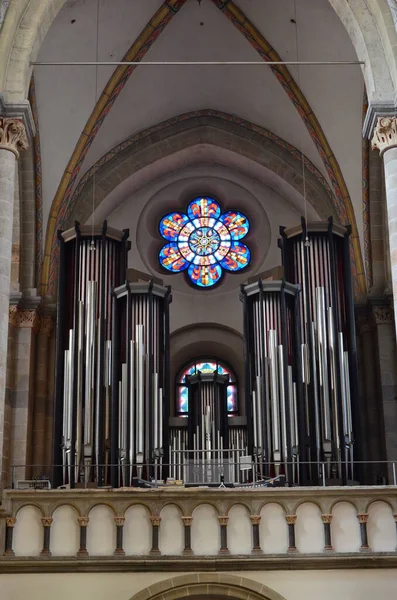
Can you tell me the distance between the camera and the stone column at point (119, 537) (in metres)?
12.8

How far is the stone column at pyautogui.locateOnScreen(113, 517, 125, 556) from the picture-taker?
12.8 meters

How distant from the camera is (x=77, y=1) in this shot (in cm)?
1867

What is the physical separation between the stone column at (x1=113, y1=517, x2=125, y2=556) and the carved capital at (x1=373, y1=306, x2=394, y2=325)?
8484 millimetres

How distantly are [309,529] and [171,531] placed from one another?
1773 mm

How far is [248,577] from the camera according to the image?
41.8ft

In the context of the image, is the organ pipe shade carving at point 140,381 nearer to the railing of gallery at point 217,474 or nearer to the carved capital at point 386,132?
the railing of gallery at point 217,474

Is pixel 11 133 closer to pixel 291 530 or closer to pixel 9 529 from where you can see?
pixel 9 529

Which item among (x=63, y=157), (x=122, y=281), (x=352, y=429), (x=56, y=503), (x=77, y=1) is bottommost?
(x=56, y=503)

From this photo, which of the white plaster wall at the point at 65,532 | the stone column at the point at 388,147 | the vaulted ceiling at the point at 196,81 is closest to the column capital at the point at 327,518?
the white plaster wall at the point at 65,532

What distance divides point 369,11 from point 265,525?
7.37 metres

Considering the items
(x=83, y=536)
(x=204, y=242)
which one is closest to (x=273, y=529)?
(x=83, y=536)

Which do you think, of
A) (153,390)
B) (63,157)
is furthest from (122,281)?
(63,157)

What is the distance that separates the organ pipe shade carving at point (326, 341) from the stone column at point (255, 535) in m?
2.02

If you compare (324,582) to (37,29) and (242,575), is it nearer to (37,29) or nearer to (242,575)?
(242,575)
